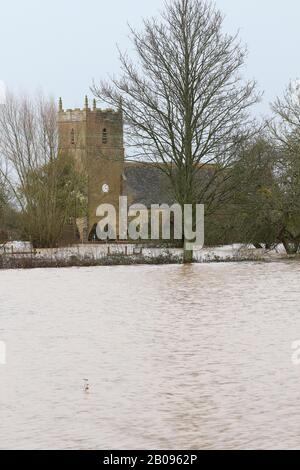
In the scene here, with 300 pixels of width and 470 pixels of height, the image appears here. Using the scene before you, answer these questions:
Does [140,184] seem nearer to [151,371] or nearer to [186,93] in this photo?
[186,93]

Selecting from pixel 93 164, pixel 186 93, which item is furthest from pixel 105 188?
→ pixel 186 93

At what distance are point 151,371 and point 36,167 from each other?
133 ft

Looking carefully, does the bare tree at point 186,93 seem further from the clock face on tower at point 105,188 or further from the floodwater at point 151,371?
the clock face on tower at point 105,188

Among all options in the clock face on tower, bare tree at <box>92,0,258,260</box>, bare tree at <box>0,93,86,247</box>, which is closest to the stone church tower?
the clock face on tower

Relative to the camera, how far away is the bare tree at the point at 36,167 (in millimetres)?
43844

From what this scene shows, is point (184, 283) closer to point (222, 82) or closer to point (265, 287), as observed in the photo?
point (265, 287)

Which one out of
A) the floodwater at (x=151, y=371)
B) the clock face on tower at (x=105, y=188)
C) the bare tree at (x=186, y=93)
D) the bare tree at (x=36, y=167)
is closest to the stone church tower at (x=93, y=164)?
the clock face on tower at (x=105, y=188)

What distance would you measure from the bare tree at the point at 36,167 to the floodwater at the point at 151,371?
79.7ft

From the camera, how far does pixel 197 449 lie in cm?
668

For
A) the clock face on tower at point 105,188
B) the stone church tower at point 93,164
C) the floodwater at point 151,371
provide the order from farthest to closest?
the clock face on tower at point 105,188
the stone church tower at point 93,164
the floodwater at point 151,371

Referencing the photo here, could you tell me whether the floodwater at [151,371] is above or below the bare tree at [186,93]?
below

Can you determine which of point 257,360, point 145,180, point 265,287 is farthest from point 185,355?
point 145,180

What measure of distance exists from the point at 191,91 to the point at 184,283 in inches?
552

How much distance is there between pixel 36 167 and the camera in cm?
4925
